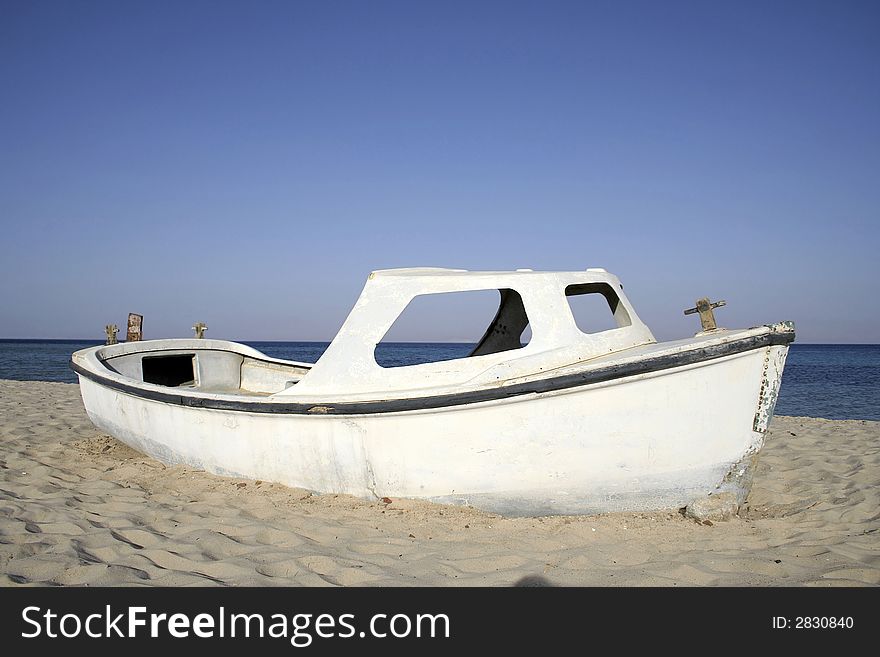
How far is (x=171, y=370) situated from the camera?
370 inches

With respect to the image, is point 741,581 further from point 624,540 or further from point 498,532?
point 498,532

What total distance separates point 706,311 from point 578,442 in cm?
184

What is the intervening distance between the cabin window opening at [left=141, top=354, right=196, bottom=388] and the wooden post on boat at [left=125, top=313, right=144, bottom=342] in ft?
1.28

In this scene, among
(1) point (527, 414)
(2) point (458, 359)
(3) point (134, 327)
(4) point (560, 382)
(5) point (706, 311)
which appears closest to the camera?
(4) point (560, 382)

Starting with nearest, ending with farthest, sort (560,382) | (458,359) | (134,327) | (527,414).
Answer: (560,382), (527,414), (458,359), (134,327)

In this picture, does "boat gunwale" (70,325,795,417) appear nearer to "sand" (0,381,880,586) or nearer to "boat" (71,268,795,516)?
"boat" (71,268,795,516)

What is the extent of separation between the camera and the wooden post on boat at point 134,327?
29.7ft

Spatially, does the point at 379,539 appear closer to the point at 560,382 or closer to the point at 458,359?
the point at 458,359

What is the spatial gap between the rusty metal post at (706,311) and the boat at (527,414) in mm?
14

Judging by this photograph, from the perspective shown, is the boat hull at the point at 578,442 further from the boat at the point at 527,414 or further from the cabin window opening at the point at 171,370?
the cabin window opening at the point at 171,370

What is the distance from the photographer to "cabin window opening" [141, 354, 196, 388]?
30.3 feet

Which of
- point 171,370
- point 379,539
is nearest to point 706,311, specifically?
point 379,539

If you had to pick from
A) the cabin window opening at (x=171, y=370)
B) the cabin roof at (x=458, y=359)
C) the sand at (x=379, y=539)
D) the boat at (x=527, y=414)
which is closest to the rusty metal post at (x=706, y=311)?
the boat at (x=527, y=414)

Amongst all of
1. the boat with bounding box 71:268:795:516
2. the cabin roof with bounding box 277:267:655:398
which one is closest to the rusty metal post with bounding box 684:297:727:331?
the boat with bounding box 71:268:795:516
